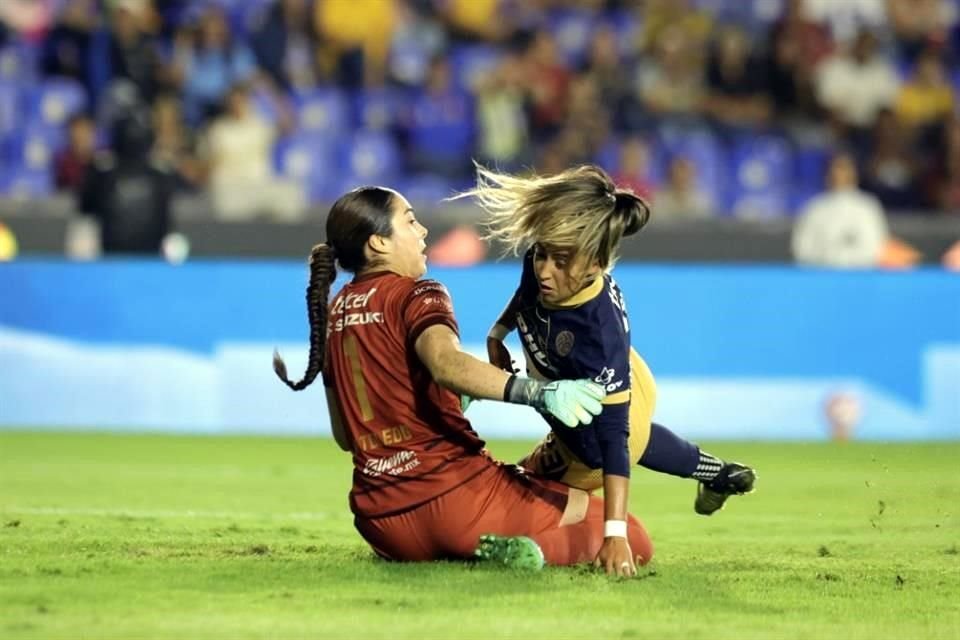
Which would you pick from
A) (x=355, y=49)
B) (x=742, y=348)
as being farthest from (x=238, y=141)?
(x=742, y=348)

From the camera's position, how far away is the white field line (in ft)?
26.8

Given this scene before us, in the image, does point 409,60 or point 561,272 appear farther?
point 409,60

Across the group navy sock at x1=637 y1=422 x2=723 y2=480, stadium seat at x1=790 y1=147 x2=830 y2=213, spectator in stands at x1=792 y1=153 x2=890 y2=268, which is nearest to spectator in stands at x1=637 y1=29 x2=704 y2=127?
stadium seat at x1=790 y1=147 x2=830 y2=213

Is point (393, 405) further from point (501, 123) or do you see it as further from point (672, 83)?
point (672, 83)

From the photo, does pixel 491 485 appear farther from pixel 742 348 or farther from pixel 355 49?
pixel 355 49

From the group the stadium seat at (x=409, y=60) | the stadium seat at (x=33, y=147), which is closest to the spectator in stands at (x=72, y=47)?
the stadium seat at (x=33, y=147)

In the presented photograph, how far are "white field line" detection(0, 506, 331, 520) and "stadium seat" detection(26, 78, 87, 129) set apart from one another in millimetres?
8770

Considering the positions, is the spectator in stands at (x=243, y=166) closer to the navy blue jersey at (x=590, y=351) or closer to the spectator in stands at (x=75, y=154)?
the spectator in stands at (x=75, y=154)

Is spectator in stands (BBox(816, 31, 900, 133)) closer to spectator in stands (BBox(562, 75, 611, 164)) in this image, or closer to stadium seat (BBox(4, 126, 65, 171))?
spectator in stands (BBox(562, 75, 611, 164))

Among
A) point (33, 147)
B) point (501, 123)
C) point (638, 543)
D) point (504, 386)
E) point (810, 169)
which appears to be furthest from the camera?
point (810, 169)

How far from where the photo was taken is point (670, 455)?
670 centimetres

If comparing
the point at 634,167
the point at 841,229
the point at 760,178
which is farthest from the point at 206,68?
the point at 841,229

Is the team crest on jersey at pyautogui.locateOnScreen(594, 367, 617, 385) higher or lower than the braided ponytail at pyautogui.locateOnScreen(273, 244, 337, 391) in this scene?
lower

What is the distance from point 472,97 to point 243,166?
2.44 m
